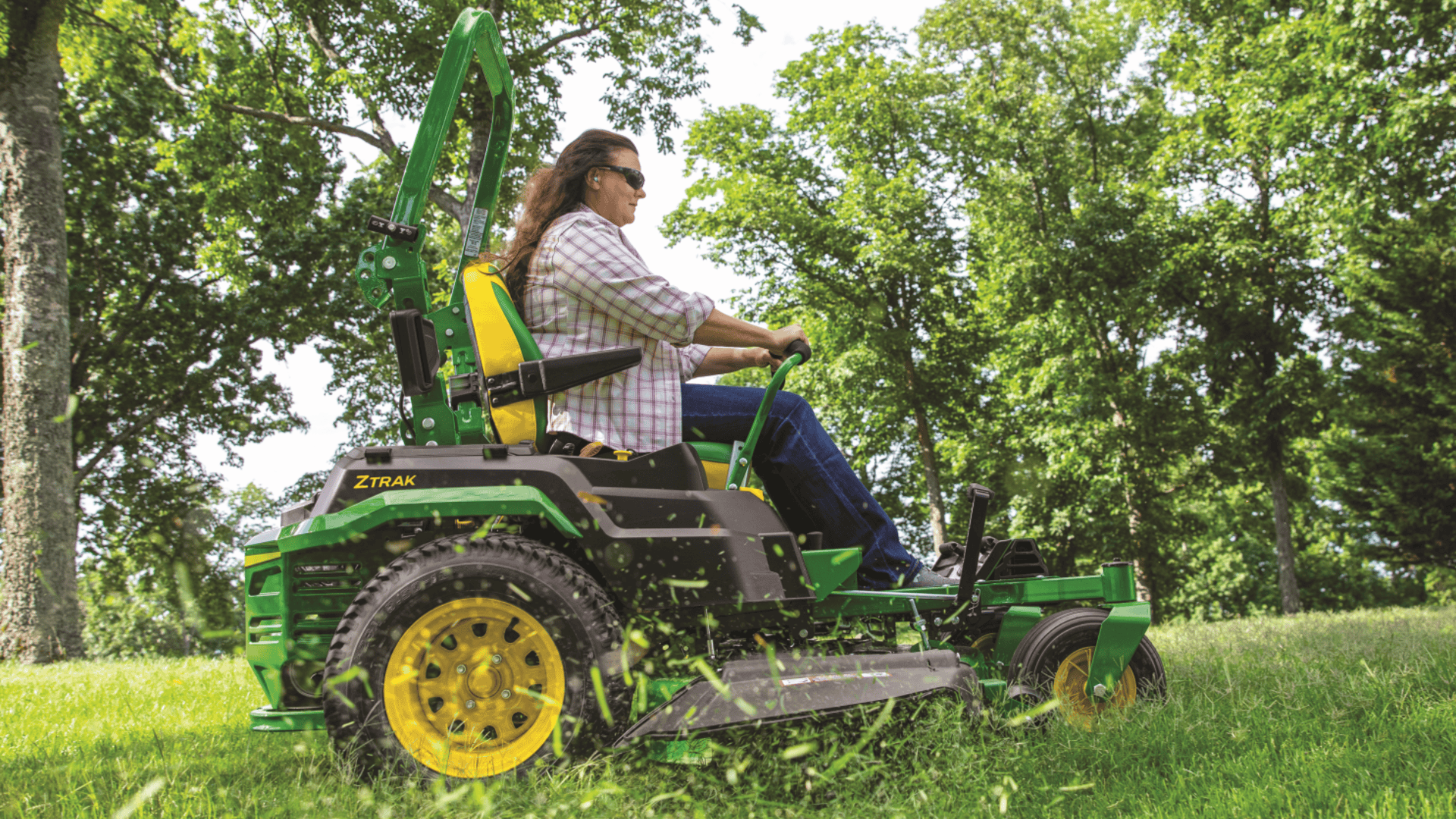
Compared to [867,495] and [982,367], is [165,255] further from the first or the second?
[867,495]

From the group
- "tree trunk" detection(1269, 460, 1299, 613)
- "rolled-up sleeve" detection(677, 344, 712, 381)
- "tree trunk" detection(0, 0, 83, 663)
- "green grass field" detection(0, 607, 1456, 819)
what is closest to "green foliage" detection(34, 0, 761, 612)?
"tree trunk" detection(0, 0, 83, 663)

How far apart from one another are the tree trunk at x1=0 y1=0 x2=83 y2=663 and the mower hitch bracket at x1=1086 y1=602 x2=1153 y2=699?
8.56 meters

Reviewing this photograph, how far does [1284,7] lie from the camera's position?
45.8 feet

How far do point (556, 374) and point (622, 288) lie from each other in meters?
0.36

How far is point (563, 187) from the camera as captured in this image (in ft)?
10.0

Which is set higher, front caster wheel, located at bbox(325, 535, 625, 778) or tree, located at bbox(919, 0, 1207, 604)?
tree, located at bbox(919, 0, 1207, 604)

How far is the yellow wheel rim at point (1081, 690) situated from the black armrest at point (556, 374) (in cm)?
182

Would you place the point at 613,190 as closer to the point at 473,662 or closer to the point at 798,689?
the point at 473,662

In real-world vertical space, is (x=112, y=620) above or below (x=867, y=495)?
below

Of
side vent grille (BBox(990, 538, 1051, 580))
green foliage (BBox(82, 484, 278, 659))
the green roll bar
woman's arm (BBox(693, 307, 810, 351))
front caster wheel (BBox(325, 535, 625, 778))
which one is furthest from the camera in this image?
green foliage (BBox(82, 484, 278, 659))

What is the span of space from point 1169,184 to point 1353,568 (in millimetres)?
18785

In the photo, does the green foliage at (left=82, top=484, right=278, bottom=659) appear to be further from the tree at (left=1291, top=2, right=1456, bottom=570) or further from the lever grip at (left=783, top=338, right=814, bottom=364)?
the tree at (left=1291, top=2, right=1456, bottom=570)

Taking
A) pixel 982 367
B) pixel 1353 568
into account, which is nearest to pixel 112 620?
pixel 982 367

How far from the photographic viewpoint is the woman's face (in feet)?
10.1
